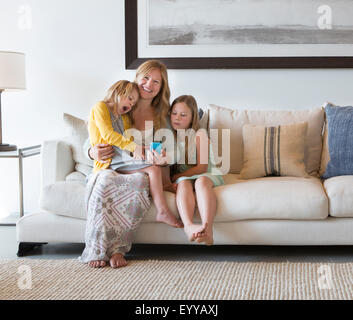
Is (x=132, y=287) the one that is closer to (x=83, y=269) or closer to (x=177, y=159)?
(x=83, y=269)

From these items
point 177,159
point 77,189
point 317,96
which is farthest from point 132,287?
point 317,96

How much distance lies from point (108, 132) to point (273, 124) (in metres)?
1.05

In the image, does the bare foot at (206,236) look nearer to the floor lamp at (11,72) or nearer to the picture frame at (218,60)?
the picture frame at (218,60)

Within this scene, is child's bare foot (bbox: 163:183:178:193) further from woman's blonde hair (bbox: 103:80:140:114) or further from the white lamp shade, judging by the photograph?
the white lamp shade

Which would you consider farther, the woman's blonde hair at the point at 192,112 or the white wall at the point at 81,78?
the white wall at the point at 81,78

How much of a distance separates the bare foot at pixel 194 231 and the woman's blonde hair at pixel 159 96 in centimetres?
68

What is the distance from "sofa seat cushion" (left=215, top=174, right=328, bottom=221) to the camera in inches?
94.7

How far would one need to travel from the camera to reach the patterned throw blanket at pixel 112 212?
237 cm

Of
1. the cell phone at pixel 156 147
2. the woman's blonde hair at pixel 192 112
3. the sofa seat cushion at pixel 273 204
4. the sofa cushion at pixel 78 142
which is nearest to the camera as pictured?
the sofa seat cushion at pixel 273 204

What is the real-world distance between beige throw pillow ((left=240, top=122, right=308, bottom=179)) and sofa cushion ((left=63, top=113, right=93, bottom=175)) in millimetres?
913

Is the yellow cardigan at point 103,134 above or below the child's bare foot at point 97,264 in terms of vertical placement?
above

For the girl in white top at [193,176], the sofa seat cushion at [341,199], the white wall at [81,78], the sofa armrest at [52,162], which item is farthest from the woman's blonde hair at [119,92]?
the sofa seat cushion at [341,199]

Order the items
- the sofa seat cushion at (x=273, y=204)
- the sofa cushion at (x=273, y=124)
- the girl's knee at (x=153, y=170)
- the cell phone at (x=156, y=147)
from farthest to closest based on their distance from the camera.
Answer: the sofa cushion at (x=273, y=124)
the cell phone at (x=156, y=147)
the girl's knee at (x=153, y=170)
the sofa seat cushion at (x=273, y=204)

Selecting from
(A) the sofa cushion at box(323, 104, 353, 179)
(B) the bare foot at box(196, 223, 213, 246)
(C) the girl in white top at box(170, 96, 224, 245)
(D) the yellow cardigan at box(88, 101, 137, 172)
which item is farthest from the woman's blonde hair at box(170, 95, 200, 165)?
(A) the sofa cushion at box(323, 104, 353, 179)
